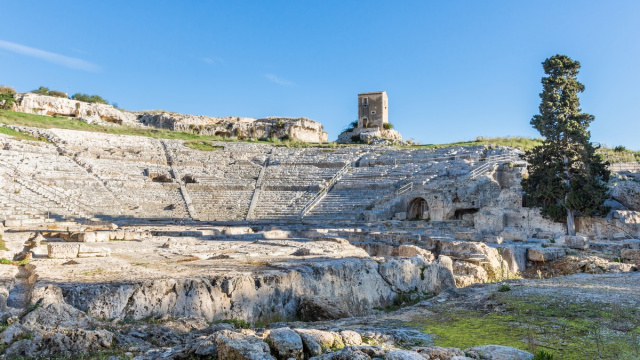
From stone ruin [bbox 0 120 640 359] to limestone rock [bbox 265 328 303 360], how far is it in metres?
0.01

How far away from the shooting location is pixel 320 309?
17.3ft

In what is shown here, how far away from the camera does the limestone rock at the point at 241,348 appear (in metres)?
2.90

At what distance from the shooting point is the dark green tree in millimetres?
15688

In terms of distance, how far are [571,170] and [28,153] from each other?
29663mm

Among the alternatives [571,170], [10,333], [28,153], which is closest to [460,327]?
[10,333]

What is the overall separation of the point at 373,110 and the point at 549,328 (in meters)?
45.8

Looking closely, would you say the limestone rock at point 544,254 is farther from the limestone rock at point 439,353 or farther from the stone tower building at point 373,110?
the stone tower building at point 373,110

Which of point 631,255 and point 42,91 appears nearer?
point 631,255

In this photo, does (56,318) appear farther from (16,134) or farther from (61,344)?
(16,134)

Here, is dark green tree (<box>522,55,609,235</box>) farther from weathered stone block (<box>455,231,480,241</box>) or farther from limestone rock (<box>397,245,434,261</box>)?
limestone rock (<box>397,245,434,261</box>)

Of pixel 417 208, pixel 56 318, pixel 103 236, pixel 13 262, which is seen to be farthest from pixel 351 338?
pixel 417 208

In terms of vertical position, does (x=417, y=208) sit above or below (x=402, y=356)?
above

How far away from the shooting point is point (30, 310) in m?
4.01

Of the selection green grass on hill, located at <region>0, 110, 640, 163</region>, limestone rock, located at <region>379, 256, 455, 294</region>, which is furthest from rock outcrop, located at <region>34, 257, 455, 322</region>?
green grass on hill, located at <region>0, 110, 640, 163</region>
